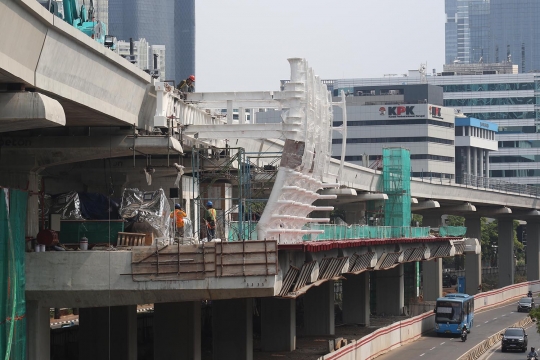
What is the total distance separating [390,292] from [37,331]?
196ft

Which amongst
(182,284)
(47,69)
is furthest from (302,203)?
(47,69)

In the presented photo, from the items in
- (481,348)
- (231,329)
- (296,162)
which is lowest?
(481,348)

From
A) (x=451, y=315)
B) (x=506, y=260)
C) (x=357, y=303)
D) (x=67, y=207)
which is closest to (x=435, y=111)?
A: (x=506, y=260)

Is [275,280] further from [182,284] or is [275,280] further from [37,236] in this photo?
[37,236]

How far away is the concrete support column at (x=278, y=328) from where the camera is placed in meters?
59.7

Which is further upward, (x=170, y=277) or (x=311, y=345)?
(x=170, y=277)

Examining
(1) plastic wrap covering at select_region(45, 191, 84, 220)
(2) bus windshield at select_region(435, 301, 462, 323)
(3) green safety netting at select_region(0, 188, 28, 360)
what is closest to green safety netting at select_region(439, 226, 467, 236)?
(2) bus windshield at select_region(435, 301, 462, 323)

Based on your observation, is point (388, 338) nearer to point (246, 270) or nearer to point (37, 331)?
point (246, 270)

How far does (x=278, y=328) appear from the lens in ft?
196

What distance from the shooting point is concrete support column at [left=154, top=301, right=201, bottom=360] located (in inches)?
1734

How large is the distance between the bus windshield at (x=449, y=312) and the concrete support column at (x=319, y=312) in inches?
355

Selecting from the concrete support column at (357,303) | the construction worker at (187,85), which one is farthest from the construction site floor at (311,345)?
the construction worker at (187,85)

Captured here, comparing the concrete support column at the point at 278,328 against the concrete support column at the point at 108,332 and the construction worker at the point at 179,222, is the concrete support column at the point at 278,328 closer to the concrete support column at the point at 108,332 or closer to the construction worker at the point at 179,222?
the concrete support column at the point at 108,332

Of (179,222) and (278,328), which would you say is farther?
(278,328)
